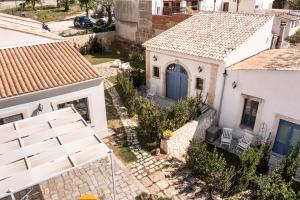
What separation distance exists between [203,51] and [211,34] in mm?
2428

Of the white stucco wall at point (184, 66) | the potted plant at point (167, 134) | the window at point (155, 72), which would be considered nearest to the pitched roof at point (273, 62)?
the white stucco wall at point (184, 66)

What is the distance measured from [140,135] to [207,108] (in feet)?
15.5

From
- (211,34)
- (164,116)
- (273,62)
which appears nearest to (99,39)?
(211,34)

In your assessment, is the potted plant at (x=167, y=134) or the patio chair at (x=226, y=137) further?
the patio chair at (x=226, y=137)

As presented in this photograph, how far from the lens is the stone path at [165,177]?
484 inches

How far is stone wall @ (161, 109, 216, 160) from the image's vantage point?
584 inches

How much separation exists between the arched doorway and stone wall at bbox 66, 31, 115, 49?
1694 cm

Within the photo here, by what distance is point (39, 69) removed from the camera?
14.1m

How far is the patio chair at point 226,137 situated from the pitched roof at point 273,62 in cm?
386

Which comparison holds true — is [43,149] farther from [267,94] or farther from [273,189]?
[267,94]

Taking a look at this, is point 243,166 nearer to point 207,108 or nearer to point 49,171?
point 207,108

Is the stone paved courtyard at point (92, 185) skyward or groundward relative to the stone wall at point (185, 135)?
groundward

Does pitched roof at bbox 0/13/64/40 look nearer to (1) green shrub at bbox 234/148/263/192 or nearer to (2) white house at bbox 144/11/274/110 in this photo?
(2) white house at bbox 144/11/274/110

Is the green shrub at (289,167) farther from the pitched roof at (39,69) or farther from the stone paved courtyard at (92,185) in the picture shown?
the pitched roof at (39,69)
